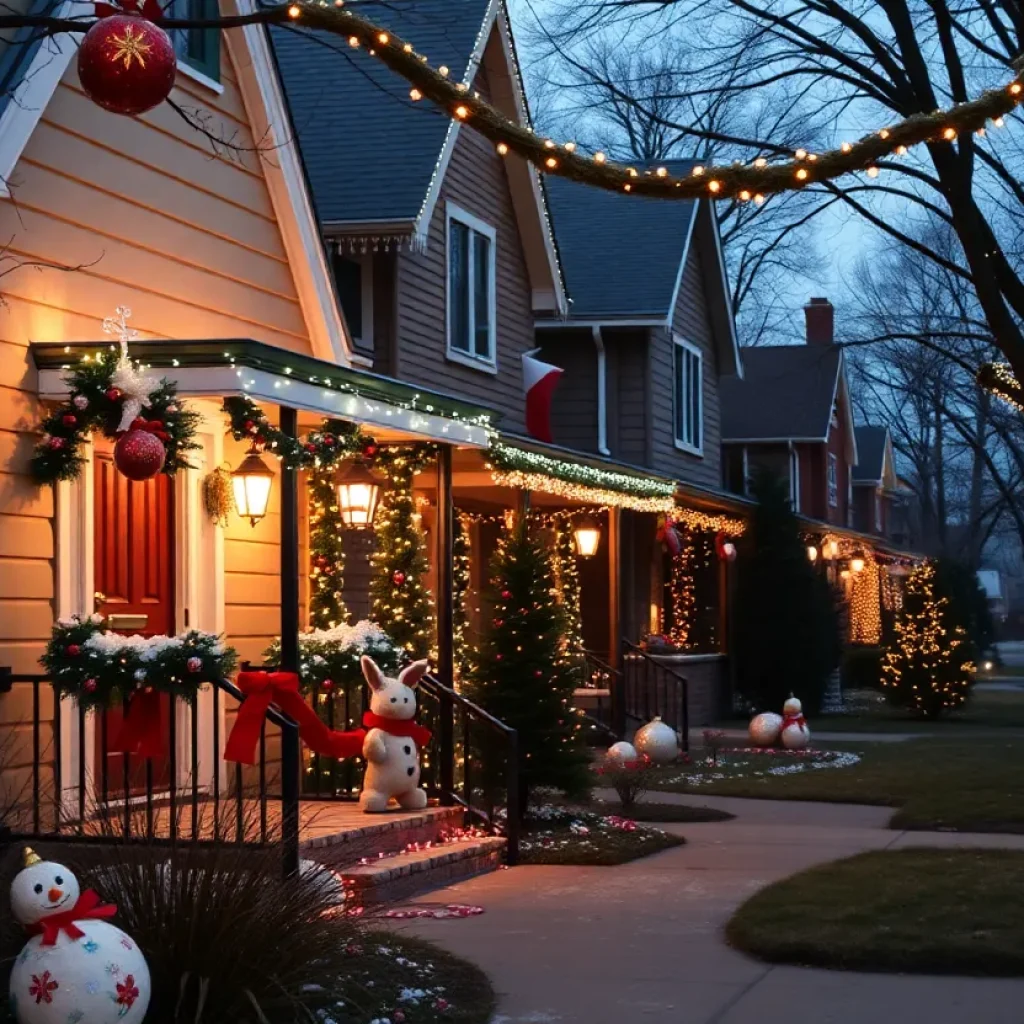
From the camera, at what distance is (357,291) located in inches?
675

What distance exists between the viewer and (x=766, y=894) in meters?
9.90

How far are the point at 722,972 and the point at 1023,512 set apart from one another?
4028 cm

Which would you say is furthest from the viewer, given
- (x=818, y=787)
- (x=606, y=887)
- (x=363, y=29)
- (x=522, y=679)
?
(x=818, y=787)

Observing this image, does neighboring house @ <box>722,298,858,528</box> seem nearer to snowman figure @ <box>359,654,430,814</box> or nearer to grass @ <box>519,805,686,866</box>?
grass @ <box>519,805,686,866</box>

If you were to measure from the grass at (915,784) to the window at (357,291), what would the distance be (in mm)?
5234

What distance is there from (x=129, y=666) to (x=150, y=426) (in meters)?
1.36

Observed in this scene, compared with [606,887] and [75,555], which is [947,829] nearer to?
[606,887]

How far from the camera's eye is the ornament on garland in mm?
6137

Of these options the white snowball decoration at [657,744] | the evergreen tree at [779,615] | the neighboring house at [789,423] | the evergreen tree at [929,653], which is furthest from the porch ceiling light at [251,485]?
the neighboring house at [789,423]

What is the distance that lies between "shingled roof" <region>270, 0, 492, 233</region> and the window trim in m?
8.08

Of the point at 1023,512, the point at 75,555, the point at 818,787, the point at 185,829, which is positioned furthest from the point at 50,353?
the point at 1023,512

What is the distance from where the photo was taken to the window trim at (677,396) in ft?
84.3

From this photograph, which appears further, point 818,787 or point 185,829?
point 818,787

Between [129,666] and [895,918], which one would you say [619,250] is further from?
[895,918]
